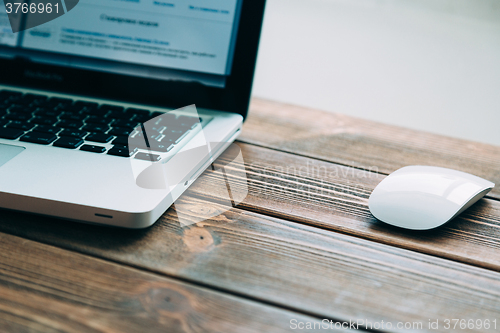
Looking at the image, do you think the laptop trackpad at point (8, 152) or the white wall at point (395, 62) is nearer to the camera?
the laptop trackpad at point (8, 152)

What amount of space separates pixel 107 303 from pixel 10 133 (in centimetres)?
28

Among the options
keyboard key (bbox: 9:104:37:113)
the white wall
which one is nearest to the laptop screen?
keyboard key (bbox: 9:104:37:113)

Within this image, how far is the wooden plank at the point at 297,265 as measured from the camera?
0.29 meters

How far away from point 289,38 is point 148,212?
1667 mm

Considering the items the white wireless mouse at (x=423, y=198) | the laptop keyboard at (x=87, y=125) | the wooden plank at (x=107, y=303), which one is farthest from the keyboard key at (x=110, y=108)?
the white wireless mouse at (x=423, y=198)

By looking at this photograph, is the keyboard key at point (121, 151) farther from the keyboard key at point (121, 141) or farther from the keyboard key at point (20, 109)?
the keyboard key at point (20, 109)

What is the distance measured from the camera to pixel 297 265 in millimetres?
325

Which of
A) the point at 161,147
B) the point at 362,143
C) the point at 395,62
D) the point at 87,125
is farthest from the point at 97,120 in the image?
the point at 395,62

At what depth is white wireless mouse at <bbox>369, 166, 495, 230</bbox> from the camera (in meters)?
0.36

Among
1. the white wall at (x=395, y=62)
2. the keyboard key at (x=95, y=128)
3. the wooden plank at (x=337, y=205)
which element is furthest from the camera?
the white wall at (x=395, y=62)

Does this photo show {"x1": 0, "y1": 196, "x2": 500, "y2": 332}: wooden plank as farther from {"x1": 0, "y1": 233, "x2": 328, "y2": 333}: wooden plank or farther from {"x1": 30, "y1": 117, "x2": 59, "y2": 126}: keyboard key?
{"x1": 30, "y1": 117, "x2": 59, "y2": 126}: keyboard key

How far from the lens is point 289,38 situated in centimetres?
183

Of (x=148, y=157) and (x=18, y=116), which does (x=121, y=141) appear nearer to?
(x=148, y=157)

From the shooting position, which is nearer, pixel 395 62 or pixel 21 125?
pixel 21 125
